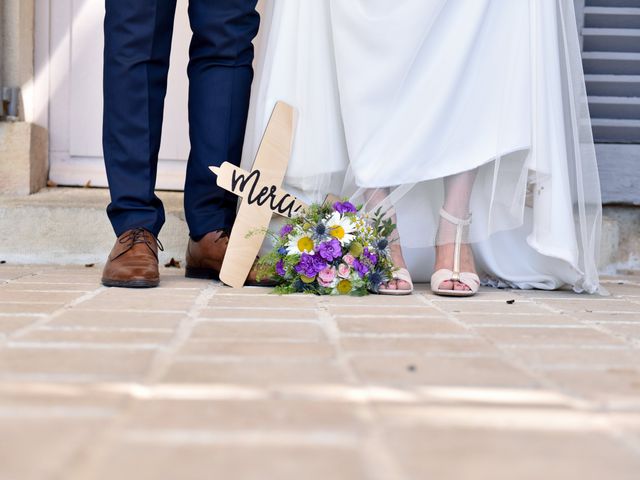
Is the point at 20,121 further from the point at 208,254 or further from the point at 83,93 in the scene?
the point at 208,254

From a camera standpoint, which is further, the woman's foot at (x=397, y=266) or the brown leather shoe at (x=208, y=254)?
the brown leather shoe at (x=208, y=254)

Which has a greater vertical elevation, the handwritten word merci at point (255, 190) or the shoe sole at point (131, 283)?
the handwritten word merci at point (255, 190)

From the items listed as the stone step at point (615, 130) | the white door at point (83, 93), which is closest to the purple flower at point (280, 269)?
the white door at point (83, 93)

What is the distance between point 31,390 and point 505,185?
1.43 meters

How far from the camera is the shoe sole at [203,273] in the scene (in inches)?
82.7

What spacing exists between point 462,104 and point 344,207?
1.43 ft

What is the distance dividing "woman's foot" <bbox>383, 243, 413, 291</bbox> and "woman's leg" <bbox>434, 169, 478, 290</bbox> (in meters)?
0.10

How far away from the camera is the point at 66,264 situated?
2447 millimetres

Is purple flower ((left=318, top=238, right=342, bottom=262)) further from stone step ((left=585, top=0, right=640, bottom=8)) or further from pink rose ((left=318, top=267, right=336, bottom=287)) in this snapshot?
stone step ((left=585, top=0, right=640, bottom=8))

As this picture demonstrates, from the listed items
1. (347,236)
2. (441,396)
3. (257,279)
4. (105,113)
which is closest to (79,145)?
(105,113)

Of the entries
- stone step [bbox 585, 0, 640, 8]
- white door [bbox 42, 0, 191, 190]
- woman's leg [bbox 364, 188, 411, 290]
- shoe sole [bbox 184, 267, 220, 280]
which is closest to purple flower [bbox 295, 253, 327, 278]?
woman's leg [bbox 364, 188, 411, 290]

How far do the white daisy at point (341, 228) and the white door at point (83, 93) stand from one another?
3.59 ft

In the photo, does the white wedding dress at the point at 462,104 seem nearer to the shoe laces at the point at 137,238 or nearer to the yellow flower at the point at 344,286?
the yellow flower at the point at 344,286

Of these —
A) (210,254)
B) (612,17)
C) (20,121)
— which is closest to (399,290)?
(210,254)
